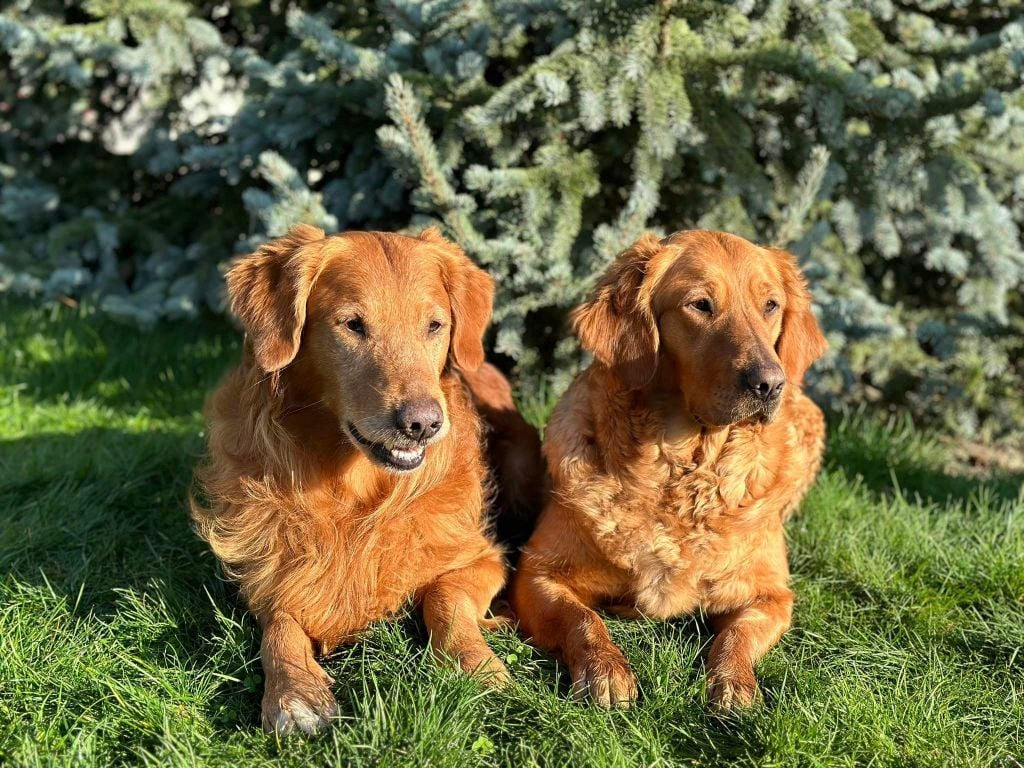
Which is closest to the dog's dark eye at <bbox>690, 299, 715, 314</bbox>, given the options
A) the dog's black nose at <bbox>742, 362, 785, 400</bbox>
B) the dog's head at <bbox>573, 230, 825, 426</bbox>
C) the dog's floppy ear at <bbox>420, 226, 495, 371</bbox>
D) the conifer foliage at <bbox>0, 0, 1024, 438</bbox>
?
the dog's head at <bbox>573, 230, 825, 426</bbox>

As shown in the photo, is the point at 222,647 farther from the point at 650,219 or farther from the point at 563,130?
the point at 650,219

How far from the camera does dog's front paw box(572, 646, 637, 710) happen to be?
8.73ft

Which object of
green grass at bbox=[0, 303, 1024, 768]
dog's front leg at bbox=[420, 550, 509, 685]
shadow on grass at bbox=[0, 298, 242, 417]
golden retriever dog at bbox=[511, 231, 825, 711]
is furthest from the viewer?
shadow on grass at bbox=[0, 298, 242, 417]

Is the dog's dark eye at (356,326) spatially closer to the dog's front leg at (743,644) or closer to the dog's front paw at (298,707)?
the dog's front paw at (298,707)

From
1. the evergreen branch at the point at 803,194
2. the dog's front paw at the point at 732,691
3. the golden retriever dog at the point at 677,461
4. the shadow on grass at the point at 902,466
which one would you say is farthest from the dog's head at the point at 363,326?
the shadow on grass at the point at 902,466

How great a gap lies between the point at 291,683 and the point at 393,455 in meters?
0.69

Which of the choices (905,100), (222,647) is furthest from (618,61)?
(222,647)

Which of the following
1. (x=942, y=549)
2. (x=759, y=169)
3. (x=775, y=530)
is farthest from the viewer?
(x=759, y=169)

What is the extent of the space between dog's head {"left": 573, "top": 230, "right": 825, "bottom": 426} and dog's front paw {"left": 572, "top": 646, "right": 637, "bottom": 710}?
787 mm

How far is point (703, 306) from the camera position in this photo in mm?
2988

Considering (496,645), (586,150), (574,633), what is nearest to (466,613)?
(496,645)

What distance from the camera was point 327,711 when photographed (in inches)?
99.9

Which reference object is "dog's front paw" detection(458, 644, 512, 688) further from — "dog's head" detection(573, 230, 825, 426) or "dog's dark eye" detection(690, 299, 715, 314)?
"dog's dark eye" detection(690, 299, 715, 314)

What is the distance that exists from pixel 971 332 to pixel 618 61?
2.45m
